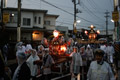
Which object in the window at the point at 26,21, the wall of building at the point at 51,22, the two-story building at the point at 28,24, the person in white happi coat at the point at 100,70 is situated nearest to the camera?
the person in white happi coat at the point at 100,70

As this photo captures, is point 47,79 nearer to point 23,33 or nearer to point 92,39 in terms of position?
point 92,39

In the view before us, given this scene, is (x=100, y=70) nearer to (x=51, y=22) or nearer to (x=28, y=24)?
(x=28, y=24)

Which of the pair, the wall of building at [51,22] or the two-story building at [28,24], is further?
the wall of building at [51,22]

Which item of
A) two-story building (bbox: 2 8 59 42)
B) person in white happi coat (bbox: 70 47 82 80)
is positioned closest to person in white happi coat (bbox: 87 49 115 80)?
person in white happi coat (bbox: 70 47 82 80)

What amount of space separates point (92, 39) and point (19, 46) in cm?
1054

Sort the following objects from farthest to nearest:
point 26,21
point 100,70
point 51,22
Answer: point 51,22 → point 26,21 → point 100,70

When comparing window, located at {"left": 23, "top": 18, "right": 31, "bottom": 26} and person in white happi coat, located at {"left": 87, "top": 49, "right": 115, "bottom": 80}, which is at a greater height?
window, located at {"left": 23, "top": 18, "right": 31, "bottom": 26}

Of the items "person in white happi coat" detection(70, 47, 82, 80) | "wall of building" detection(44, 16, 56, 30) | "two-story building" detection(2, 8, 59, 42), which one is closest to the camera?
"person in white happi coat" detection(70, 47, 82, 80)

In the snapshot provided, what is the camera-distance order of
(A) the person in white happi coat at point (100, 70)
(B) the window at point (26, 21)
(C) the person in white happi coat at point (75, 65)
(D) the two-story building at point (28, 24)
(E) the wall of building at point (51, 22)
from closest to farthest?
(A) the person in white happi coat at point (100, 70) → (C) the person in white happi coat at point (75, 65) → (D) the two-story building at point (28, 24) → (B) the window at point (26, 21) → (E) the wall of building at point (51, 22)

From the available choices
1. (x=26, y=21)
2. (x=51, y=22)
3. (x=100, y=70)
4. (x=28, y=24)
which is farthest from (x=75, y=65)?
(x=51, y=22)

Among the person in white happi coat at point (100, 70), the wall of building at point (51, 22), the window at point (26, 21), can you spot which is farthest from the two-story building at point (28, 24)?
the person in white happi coat at point (100, 70)

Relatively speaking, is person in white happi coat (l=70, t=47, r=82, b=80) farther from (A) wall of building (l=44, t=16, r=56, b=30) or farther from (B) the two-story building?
(A) wall of building (l=44, t=16, r=56, b=30)

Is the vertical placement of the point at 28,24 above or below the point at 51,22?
below

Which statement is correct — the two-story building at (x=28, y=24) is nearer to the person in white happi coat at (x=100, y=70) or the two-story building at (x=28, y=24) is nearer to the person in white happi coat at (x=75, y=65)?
the person in white happi coat at (x=75, y=65)
